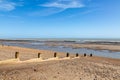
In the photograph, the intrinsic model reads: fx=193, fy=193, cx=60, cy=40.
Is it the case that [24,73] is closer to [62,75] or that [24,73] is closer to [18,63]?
[62,75]

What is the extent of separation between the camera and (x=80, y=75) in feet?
38.7

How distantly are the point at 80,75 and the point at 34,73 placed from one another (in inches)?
110

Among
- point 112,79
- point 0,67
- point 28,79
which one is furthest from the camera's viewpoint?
point 0,67

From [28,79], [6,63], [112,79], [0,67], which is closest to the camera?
[28,79]

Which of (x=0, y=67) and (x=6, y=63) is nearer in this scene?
(x=0, y=67)

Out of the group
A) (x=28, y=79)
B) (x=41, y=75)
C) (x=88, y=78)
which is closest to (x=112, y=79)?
(x=88, y=78)

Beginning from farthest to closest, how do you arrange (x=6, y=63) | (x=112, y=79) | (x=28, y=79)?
(x=6, y=63) < (x=112, y=79) < (x=28, y=79)

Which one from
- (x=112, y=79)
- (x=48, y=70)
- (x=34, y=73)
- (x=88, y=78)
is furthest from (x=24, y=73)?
(x=112, y=79)

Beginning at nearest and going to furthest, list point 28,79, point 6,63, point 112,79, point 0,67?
1. point 28,79
2. point 112,79
3. point 0,67
4. point 6,63

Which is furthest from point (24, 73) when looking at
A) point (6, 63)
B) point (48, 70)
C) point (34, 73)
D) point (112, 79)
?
point (112, 79)

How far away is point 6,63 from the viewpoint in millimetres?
13641

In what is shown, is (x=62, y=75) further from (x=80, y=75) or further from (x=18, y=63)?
(x=18, y=63)

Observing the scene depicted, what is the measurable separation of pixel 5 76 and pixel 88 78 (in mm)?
4670

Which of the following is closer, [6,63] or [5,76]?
[5,76]
